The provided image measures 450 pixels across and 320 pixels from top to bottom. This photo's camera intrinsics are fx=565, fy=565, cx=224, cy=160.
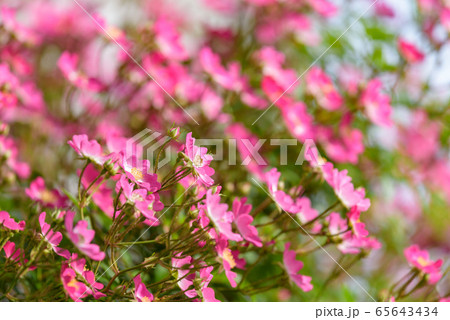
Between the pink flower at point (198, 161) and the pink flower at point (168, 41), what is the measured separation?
52cm

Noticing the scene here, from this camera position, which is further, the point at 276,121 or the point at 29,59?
the point at 29,59

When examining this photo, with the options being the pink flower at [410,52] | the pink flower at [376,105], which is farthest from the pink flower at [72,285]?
the pink flower at [410,52]

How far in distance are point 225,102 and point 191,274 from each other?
54cm

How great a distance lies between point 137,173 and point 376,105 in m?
0.68

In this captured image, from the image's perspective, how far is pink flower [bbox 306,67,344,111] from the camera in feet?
3.86

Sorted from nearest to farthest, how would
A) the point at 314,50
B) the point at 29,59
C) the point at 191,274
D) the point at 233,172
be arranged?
the point at 191,274 < the point at 233,172 < the point at 314,50 < the point at 29,59

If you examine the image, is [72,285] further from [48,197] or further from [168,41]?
[168,41]

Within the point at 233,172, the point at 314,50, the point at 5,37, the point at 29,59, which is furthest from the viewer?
the point at 29,59

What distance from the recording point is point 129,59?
3.76 feet

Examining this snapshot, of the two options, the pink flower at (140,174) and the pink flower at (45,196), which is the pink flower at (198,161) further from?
the pink flower at (45,196)

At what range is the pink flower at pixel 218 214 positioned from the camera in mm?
614
